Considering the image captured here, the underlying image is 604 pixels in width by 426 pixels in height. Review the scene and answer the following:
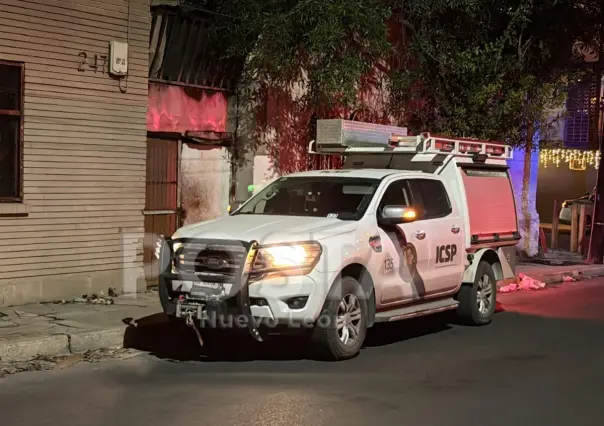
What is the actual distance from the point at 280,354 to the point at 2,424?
129 inches

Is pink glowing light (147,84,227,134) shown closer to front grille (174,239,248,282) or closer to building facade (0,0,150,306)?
building facade (0,0,150,306)

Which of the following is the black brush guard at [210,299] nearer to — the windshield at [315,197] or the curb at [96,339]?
the curb at [96,339]

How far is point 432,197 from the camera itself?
9898 mm

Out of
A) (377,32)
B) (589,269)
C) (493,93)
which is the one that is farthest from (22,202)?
(589,269)

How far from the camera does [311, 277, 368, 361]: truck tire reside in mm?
7895

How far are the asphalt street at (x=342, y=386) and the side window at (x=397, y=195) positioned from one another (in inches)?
64.1

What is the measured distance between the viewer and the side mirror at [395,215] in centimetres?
849

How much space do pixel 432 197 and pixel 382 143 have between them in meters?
2.39

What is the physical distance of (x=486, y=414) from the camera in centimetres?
634

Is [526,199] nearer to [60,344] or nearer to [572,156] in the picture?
[572,156]

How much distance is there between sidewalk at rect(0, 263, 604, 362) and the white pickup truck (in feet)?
3.66

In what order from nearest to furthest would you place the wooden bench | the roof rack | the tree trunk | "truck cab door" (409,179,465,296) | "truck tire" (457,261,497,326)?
"truck cab door" (409,179,465,296) → the roof rack → "truck tire" (457,261,497,326) → the tree trunk → the wooden bench

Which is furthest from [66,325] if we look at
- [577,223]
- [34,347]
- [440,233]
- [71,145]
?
[577,223]

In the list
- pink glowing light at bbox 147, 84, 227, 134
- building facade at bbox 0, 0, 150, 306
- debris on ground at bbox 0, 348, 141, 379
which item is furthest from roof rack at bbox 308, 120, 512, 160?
debris on ground at bbox 0, 348, 141, 379
